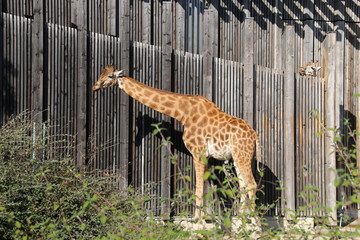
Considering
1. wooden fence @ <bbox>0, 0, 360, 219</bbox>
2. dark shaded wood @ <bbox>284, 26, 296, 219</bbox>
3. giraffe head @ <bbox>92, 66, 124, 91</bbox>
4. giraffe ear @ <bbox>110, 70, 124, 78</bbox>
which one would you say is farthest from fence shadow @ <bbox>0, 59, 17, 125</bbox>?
dark shaded wood @ <bbox>284, 26, 296, 219</bbox>

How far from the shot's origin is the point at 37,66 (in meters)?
7.28

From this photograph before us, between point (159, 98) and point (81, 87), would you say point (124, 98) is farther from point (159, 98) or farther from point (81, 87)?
point (81, 87)

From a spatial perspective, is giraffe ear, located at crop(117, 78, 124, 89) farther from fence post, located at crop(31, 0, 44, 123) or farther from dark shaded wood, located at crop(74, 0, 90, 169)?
fence post, located at crop(31, 0, 44, 123)

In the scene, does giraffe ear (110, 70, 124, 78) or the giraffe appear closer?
giraffe ear (110, 70, 124, 78)

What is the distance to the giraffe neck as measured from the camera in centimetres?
794

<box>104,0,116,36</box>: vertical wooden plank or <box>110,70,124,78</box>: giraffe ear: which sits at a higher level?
<box>104,0,116,36</box>: vertical wooden plank

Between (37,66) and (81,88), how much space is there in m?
0.68

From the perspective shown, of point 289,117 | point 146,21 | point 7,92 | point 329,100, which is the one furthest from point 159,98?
point 329,100

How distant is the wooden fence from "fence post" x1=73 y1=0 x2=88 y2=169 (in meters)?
0.01

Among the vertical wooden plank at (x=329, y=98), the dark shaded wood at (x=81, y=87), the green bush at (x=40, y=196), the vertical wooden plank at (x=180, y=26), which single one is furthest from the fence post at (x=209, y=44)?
the green bush at (x=40, y=196)

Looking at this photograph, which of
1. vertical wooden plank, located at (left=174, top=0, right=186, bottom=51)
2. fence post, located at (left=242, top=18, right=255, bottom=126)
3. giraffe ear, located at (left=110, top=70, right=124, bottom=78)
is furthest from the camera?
fence post, located at (left=242, top=18, right=255, bottom=126)

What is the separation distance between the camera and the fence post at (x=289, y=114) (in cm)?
984

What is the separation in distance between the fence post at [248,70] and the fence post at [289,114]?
78 cm

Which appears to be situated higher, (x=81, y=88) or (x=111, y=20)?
(x=111, y=20)
